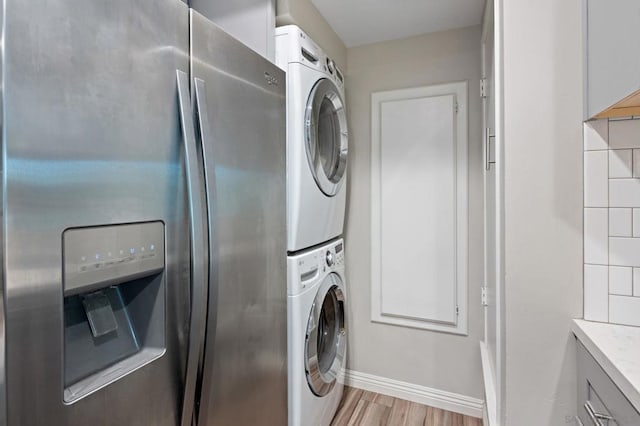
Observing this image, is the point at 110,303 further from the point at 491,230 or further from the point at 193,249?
the point at 491,230

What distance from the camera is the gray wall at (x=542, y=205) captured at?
1030 millimetres

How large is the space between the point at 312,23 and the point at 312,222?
1.04m

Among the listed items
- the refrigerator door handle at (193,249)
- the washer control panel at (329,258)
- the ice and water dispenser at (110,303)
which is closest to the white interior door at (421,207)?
the washer control panel at (329,258)

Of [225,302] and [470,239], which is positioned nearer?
[225,302]

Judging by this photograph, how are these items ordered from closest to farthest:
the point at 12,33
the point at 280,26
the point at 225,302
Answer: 1. the point at 12,33
2. the point at 225,302
3. the point at 280,26

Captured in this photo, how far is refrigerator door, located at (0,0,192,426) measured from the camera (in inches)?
20.8

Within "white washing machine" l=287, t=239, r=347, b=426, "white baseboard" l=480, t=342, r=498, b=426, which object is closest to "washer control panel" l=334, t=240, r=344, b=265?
"white washing machine" l=287, t=239, r=347, b=426

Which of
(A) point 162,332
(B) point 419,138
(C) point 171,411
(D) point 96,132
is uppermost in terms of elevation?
(B) point 419,138

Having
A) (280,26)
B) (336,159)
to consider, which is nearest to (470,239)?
(336,159)

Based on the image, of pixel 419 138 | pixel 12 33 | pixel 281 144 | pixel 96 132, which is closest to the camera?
pixel 12 33

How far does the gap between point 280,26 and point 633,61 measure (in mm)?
1266

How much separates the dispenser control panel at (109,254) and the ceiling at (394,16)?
5.04 ft

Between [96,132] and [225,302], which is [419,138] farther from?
[96,132]

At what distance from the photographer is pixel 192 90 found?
87 cm
